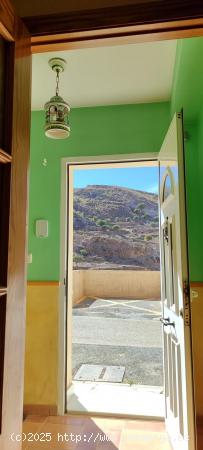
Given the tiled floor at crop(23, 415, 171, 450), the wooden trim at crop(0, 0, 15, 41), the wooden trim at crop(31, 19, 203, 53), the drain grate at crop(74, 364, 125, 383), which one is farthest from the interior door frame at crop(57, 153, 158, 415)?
the wooden trim at crop(0, 0, 15, 41)

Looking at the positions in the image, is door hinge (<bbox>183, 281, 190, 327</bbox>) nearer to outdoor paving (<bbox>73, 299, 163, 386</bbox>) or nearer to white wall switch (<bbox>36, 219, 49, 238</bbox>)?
white wall switch (<bbox>36, 219, 49, 238</bbox>)

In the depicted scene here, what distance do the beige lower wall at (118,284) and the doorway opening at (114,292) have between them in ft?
0.11

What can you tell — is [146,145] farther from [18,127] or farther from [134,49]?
[18,127]

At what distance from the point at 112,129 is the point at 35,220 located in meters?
1.04

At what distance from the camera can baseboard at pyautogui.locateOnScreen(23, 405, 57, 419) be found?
2.42 m

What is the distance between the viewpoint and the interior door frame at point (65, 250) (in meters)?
2.45

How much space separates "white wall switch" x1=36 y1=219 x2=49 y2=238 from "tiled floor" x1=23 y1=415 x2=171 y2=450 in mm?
1458

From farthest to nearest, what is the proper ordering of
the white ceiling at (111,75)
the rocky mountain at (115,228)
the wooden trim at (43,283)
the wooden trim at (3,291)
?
the rocky mountain at (115,228) → the wooden trim at (43,283) → the white ceiling at (111,75) → the wooden trim at (3,291)

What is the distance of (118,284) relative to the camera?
1020cm

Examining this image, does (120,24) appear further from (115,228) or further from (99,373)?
(115,228)

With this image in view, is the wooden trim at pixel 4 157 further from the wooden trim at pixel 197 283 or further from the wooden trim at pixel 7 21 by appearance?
the wooden trim at pixel 197 283

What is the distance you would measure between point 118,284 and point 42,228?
25.9 ft

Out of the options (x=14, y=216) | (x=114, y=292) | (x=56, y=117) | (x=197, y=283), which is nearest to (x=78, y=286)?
(x=114, y=292)

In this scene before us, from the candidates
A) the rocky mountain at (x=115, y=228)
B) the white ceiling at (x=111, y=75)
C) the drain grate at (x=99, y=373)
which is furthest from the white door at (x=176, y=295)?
the rocky mountain at (x=115, y=228)
